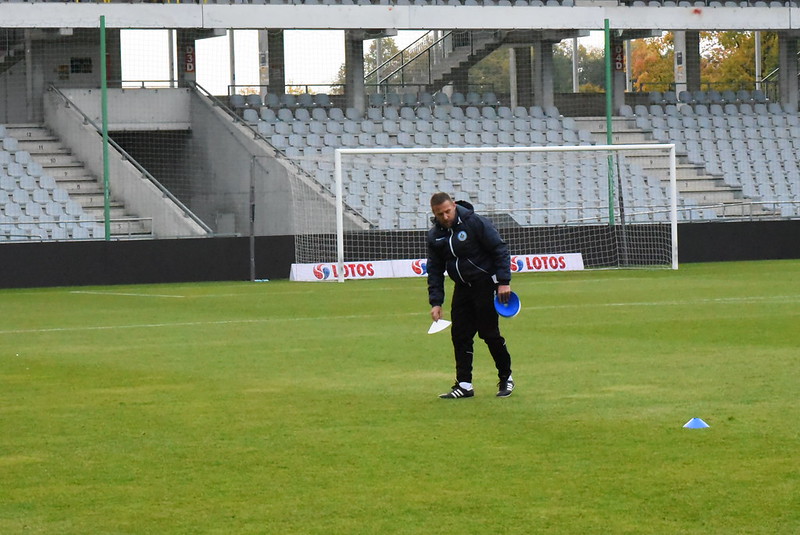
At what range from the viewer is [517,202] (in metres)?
37.2

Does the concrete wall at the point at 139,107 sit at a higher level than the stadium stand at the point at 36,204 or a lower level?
higher

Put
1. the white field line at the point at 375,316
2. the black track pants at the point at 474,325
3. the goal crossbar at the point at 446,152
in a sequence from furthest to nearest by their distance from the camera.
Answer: the goal crossbar at the point at 446,152
the white field line at the point at 375,316
the black track pants at the point at 474,325

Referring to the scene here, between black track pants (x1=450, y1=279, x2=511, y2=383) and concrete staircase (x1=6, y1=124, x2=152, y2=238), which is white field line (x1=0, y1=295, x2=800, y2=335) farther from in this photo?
concrete staircase (x1=6, y1=124, x2=152, y2=238)

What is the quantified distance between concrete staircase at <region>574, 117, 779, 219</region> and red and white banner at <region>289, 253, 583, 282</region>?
721 cm

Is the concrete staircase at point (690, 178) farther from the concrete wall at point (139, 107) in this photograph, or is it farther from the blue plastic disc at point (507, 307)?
the blue plastic disc at point (507, 307)

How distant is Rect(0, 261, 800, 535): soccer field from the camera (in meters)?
7.00

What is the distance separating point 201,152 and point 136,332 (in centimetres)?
2071

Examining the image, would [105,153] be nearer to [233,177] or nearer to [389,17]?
[233,177]

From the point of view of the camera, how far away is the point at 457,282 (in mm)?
11219

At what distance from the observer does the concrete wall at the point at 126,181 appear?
112ft

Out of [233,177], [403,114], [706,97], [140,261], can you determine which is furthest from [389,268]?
[706,97]

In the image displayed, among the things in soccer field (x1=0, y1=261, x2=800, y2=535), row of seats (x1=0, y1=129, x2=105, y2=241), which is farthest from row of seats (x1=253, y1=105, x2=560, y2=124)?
soccer field (x1=0, y1=261, x2=800, y2=535)

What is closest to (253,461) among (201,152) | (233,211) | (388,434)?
(388,434)

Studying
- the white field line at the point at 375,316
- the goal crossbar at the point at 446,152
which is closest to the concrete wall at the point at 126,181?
the goal crossbar at the point at 446,152
